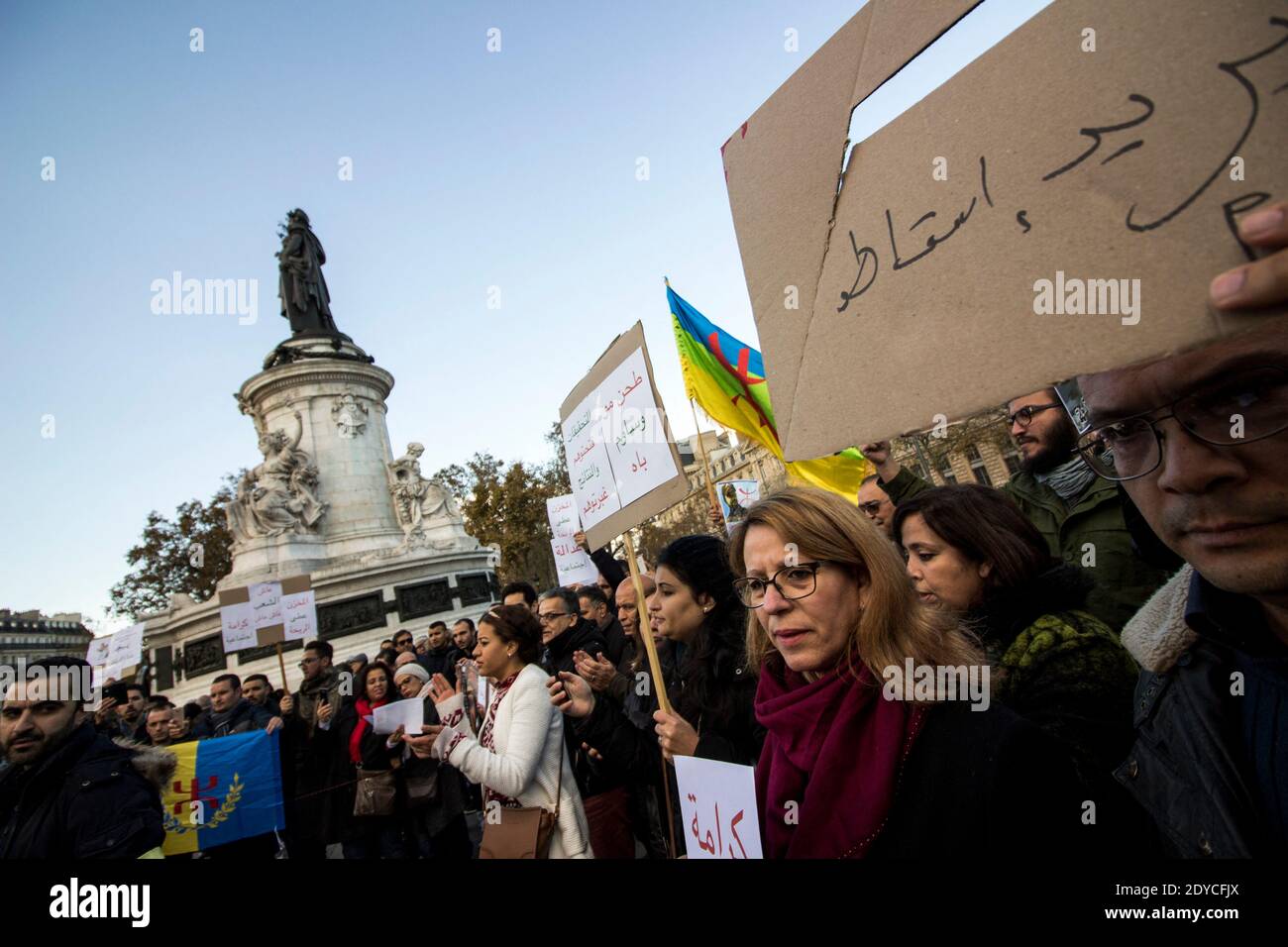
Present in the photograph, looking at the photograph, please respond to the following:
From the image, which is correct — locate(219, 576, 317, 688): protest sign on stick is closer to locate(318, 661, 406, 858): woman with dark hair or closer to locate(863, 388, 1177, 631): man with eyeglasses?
locate(318, 661, 406, 858): woman with dark hair

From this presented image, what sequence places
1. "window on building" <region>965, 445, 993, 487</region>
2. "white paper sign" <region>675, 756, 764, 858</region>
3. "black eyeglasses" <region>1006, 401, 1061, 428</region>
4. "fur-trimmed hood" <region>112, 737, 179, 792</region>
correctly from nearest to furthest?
"white paper sign" <region>675, 756, 764, 858</region>, "black eyeglasses" <region>1006, 401, 1061, 428</region>, "fur-trimmed hood" <region>112, 737, 179, 792</region>, "window on building" <region>965, 445, 993, 487</region>

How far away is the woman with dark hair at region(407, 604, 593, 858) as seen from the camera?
3.22m

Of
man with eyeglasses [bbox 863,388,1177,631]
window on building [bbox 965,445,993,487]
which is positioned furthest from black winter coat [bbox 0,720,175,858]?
window on building [bbox 965,445,993,487]

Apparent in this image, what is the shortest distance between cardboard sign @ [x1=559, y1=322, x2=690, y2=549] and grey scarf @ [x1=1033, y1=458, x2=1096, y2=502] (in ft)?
6.43

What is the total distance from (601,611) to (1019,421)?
4.41m

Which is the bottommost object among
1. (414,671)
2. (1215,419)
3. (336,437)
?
(414,671)

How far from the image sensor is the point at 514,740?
129 inches

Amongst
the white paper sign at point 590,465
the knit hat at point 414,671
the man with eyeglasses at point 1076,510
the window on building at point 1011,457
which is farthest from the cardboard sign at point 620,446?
the window on building at point 1011,457

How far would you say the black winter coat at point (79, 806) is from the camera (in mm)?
2920

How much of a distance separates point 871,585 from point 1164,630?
631 mm

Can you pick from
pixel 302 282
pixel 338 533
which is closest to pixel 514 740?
pixel 338 533

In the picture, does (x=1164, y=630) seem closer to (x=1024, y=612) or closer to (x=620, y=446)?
(x=1024, y=612)

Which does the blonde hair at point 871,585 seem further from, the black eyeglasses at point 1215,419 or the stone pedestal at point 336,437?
the stone pedestal at point 336,437
